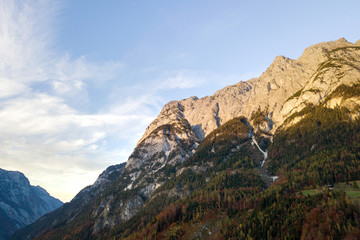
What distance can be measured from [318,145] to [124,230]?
188 metres

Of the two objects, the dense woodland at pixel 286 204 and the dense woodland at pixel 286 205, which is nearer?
the dense woodland at pixel 286 205

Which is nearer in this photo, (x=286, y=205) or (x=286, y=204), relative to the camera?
(x=286, y=205)

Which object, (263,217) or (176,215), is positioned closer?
(263,217)

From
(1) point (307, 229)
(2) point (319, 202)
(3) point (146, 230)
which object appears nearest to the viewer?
(1) point (307, 229)

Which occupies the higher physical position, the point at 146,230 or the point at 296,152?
the point at 296,152

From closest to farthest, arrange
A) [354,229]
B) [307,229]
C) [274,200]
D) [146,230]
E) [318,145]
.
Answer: [354,229], [307,229], [274,200], [146,230], [318,145]

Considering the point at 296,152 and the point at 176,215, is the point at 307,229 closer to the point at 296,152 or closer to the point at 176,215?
the point at 176,215

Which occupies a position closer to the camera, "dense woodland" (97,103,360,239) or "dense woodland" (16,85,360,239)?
"dense woodland" (97,103,360,239)

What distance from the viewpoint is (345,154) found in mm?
156625

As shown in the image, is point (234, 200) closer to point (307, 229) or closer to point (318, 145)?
point (307, 229)

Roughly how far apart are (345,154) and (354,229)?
9945 cm

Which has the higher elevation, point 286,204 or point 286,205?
point 286,204

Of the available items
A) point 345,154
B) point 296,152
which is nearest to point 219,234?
point 345,154

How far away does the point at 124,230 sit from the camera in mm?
194750
